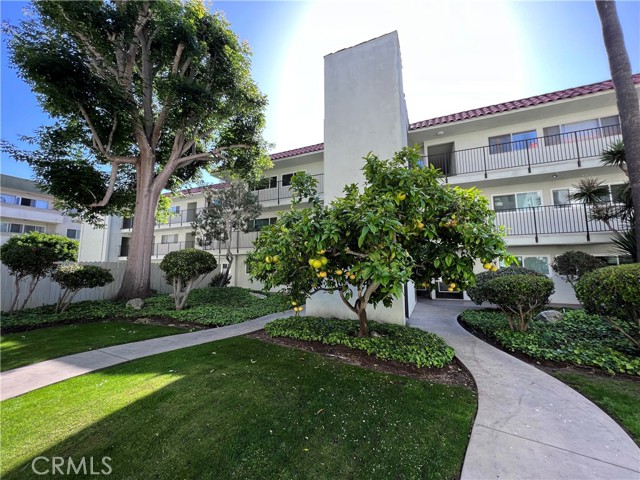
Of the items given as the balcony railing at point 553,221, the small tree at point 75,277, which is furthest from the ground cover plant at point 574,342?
the small tree at point 75,277

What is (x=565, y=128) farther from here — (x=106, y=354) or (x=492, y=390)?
(x=106, y=354)

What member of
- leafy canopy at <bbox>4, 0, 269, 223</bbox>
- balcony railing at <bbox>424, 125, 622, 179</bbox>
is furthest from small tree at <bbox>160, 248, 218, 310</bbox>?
balcony railing at <bbox>424, 125, 622, 179</bbox>

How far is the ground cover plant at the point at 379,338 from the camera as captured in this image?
461 cm

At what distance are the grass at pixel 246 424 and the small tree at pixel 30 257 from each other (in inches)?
279

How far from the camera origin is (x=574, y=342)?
526cm

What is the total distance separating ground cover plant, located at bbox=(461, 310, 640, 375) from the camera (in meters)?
4.45

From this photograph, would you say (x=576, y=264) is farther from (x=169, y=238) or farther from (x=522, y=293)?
(x=169, y=238)

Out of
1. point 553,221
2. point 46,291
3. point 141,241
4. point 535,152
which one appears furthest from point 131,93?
point 553,221

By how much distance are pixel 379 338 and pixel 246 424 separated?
3.25 metres

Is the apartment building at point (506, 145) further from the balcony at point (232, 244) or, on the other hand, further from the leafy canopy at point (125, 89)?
the balcony at point (232, 244)

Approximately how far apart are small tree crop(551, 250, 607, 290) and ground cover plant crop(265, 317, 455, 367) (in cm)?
757

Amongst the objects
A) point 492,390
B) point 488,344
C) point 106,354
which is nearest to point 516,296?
point 488,344

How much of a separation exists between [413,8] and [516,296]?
793 cm

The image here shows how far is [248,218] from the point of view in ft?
48.5
